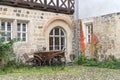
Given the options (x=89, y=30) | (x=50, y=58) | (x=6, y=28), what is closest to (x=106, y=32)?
(x=89, y=30)

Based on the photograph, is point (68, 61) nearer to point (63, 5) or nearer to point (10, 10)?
point (63, 5)

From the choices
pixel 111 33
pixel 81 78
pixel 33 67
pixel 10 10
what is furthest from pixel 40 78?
pixel 111 33

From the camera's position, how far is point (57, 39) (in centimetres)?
A: 1609

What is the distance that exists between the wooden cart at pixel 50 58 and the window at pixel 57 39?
221 cm

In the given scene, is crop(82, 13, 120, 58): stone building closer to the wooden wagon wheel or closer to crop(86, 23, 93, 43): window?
crop(86, 23, 93, 43): window

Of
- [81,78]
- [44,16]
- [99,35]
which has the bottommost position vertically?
[81,78]

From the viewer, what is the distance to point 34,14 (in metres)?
14.6

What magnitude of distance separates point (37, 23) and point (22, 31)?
0.95 meters

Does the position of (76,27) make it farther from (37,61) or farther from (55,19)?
(37,61)

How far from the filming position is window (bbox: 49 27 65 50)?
1576cm

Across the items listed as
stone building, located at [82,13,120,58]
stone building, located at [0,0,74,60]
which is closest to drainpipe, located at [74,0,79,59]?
stone building, located at [0,0,74,60]

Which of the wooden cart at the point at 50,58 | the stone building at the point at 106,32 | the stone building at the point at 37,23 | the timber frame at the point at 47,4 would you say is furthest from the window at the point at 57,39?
the wooden cart at the point at 50,58

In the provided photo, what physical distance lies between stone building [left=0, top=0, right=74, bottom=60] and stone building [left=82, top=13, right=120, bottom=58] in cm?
131

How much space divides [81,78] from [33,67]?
4155mm
